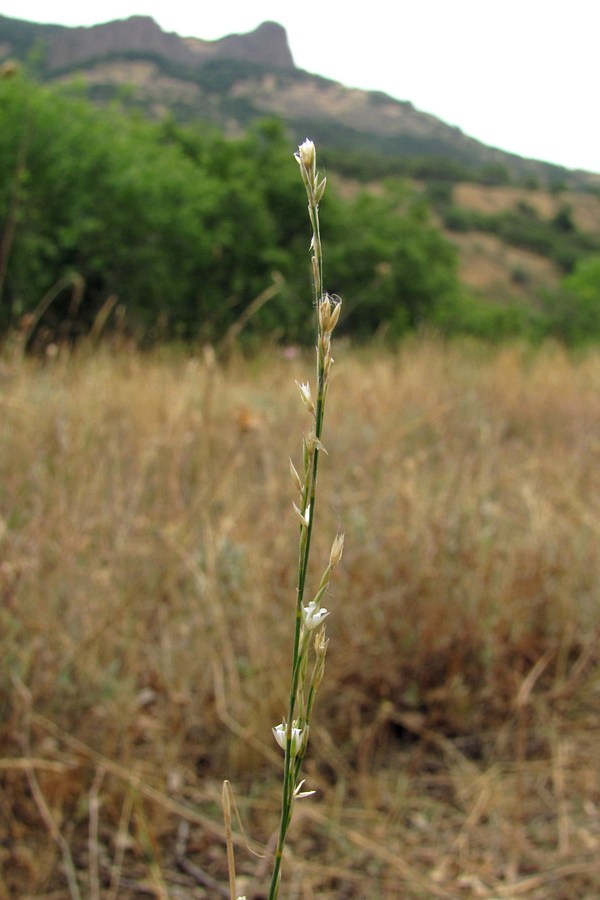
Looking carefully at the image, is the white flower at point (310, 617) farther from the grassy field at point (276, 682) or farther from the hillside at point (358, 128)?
the hillside at point (358, 128)

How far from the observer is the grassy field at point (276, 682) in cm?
167

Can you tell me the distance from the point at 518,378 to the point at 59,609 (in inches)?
198

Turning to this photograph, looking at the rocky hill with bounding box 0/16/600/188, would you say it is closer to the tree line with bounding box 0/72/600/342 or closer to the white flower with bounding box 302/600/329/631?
the tree line with bounding box 0/72/600/342

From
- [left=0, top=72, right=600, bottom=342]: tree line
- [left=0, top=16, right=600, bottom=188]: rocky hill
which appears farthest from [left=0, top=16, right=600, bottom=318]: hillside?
[left=0, top=72, right=600, bottom=342]: tree line

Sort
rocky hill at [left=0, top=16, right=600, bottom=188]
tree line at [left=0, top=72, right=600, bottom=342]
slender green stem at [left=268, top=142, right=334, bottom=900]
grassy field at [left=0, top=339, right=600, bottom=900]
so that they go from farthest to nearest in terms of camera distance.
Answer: rocky hill at [left=0, top=16, right=600, bottom=188], tree line at [left=0, top=72, right=600, bottom=342], grassy field at [left=0, top=339, right=600, bottom=900], slender green stem at [left=268, top=142, right=334, bottom=900]

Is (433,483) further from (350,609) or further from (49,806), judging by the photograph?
(49,806)

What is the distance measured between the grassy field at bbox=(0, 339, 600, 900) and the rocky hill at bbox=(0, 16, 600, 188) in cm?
3171

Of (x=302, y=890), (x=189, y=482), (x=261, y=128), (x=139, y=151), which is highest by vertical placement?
(x=261, y=128)

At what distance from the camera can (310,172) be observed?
386mm

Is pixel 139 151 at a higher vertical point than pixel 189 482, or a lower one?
higher

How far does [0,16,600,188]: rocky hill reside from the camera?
39.4 meters

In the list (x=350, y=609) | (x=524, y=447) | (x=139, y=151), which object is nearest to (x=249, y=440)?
(x=524, y=447)

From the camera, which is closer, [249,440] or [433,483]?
[433,483]

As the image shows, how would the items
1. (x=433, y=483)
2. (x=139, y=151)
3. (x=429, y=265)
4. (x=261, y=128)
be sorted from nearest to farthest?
(x=433, y=483), (x=139, y=151), (x=261, y=128), (x=429, y=265)
